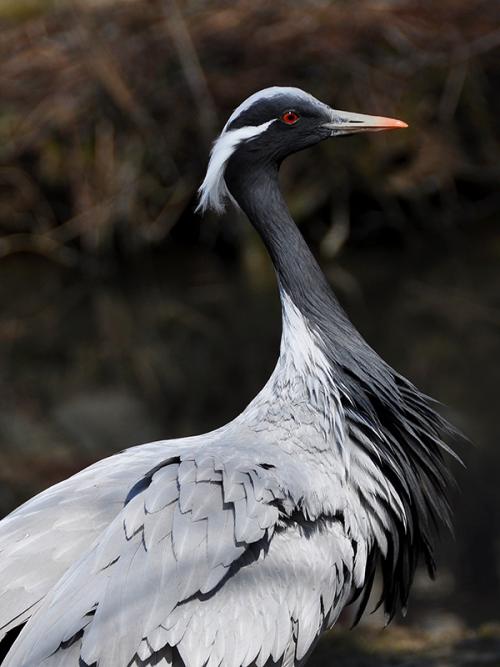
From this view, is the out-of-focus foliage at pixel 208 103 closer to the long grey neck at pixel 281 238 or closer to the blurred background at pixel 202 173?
the blurred background at pixel 202 173

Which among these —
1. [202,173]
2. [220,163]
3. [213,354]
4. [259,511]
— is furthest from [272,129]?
[202,173]

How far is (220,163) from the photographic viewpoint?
13.4 feet

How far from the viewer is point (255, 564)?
333cm

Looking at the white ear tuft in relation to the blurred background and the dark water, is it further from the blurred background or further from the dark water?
the blurred background

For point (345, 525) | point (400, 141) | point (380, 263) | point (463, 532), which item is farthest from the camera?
point (400, 141)

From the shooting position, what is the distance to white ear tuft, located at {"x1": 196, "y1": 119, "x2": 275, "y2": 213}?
4070 mm

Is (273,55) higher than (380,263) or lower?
higher

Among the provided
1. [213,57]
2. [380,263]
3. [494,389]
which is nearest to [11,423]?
[494,389]

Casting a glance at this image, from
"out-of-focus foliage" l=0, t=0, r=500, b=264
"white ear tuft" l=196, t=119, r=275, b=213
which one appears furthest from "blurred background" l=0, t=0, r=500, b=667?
"white ear tuft" l=196, t=119, r=275, b=213

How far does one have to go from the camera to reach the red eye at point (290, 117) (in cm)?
413

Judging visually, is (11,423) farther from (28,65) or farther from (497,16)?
(497,16)

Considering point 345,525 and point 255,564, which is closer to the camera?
point 255,564

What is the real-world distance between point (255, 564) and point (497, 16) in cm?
975

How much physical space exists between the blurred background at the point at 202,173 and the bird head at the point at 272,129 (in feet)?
16.0
